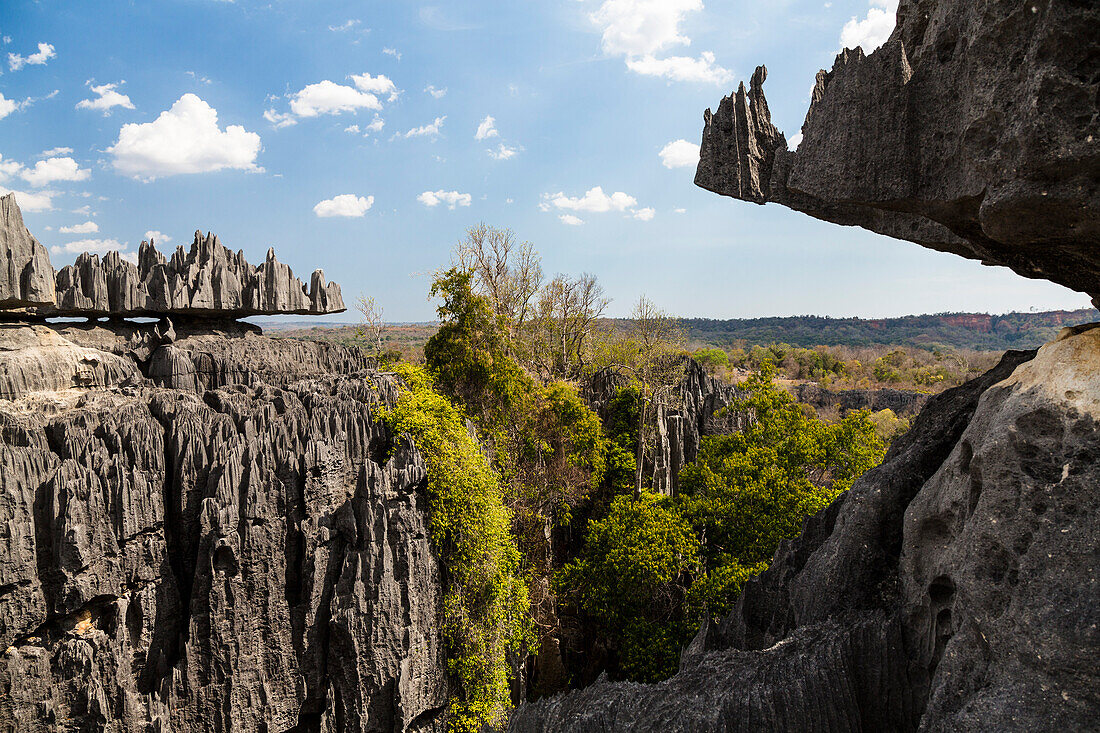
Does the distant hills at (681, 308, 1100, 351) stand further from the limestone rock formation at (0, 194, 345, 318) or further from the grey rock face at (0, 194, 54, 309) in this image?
the grey rock face at (0, 194, 54, 309)

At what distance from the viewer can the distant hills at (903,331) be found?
5197 inches

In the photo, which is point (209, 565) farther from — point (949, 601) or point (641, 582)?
point (949, 601)

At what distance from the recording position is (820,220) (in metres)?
7.05

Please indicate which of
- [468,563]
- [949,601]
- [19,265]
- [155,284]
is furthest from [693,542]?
[19,265]

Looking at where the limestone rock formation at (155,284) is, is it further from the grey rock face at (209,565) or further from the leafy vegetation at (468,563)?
the leafy vegetation at (468,563)

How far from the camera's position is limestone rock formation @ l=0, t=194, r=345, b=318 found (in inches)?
407

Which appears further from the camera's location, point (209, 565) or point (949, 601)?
point (209, 565)

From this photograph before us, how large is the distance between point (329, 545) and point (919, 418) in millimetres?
9467

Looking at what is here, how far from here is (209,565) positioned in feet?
28.8

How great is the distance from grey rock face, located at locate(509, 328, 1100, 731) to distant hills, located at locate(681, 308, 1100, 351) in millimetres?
118840

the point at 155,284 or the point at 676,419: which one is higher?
the point at 155,284

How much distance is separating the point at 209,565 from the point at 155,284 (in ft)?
24.4

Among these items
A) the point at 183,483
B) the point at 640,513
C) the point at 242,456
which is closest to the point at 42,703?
the point at 183,483

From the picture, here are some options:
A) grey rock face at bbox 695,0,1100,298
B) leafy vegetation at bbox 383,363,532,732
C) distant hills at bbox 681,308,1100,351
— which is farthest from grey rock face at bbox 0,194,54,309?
distant hills at bbox 681,308,1100,351
